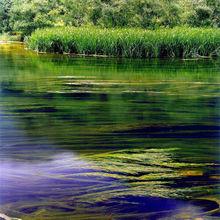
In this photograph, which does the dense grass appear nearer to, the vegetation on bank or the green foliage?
the vegetation on bank

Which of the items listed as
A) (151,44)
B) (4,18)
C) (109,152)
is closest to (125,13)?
(151,44)

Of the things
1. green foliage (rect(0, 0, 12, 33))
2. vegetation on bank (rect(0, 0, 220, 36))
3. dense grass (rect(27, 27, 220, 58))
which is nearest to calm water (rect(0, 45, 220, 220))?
dense grass (rect(27, 27, 220, 58))

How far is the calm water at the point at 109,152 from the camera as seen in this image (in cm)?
275

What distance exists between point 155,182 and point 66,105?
298cm

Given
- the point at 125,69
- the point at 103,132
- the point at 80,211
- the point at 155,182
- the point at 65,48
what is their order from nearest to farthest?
the point at 80,211, the point at 155,182, the point at 103,132, the point at 125,69, the point at 65,48

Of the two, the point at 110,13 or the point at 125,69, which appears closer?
the point at 125,69

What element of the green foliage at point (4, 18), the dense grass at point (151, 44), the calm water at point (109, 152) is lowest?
the calm water at point (109, 152)

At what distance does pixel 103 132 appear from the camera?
4.53m

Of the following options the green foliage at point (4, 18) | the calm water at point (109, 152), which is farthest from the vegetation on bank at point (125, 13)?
the calm water at point (109, 152)

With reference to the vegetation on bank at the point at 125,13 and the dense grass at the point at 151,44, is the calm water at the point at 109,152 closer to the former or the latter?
the dense grass at the point at 151,44

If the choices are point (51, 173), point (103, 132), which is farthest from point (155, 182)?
point (103, 132)

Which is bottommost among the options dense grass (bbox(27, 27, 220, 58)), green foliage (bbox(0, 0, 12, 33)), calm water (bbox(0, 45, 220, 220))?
calm water (bbox(0, 45, 220, 220))

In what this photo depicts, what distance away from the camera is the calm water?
275cm

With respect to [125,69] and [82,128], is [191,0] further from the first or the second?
[82,128]
